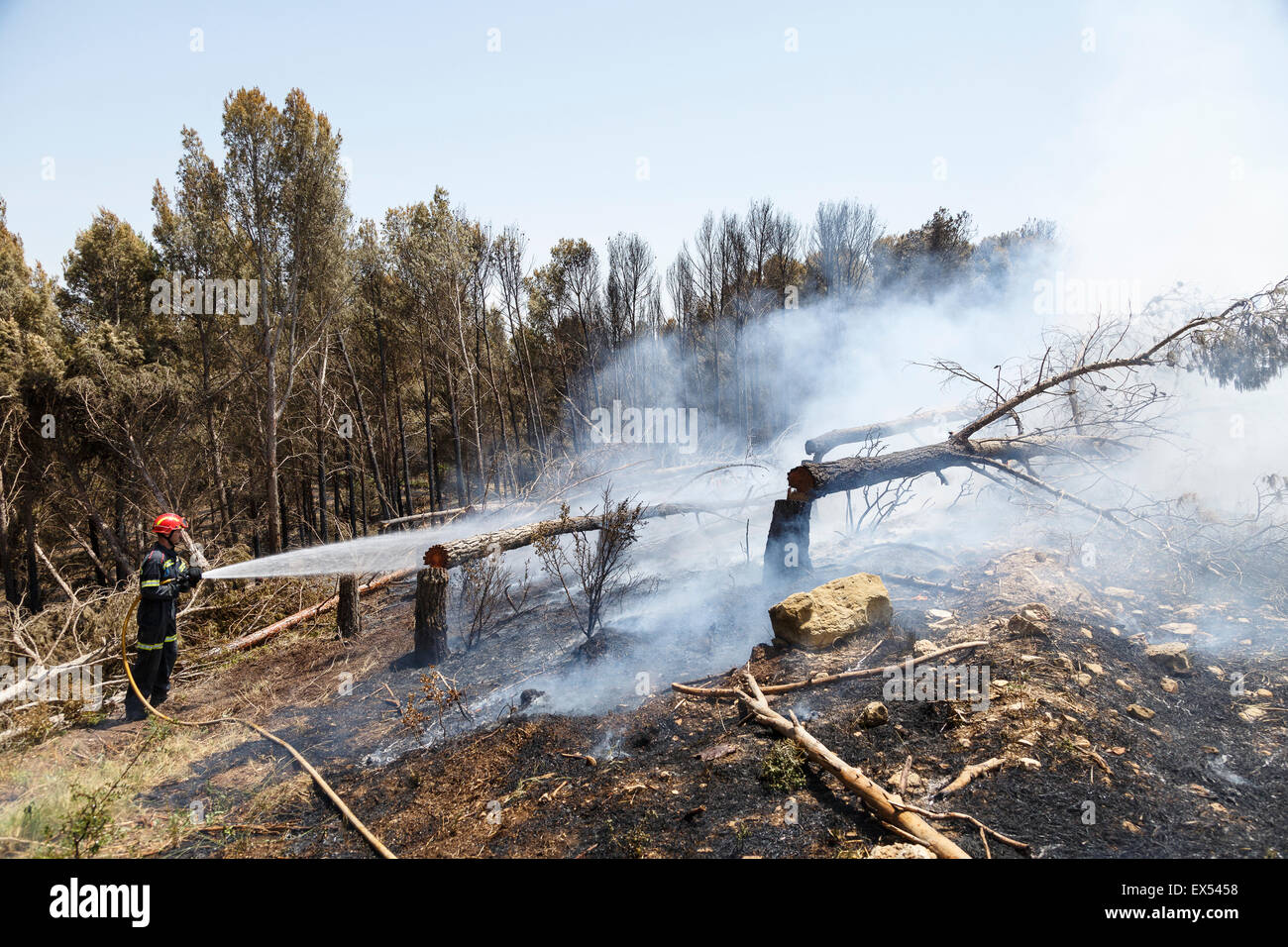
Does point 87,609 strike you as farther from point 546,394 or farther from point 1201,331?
point 546,394

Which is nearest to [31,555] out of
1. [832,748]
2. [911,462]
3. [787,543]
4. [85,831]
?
[85,831]

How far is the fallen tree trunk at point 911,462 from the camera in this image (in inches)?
282

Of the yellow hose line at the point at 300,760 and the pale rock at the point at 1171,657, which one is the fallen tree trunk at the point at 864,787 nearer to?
the yellow hose line at the point at 300,760

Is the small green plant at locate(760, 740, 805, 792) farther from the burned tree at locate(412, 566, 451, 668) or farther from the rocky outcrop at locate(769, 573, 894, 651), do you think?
the burned tree at locate(412, 566, 451, 668)

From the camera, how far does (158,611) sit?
6082 millimetres

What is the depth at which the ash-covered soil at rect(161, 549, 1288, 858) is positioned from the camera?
3.28 metres

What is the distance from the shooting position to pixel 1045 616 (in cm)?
514

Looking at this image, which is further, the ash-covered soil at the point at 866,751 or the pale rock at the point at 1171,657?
the pale rock at the point at 1171,657

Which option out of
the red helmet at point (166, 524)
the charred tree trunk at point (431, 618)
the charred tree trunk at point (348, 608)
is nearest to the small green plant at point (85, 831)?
the red helmet at point (166, 524)

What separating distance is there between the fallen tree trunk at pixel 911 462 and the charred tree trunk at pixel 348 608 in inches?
250

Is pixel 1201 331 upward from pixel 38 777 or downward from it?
upward

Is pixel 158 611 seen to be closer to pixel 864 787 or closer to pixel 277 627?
pixel 277 627
